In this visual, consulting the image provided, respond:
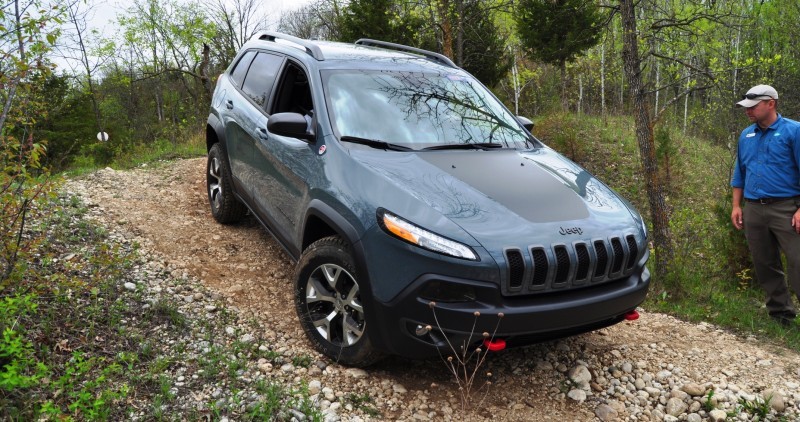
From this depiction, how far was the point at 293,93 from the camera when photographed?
438 cm

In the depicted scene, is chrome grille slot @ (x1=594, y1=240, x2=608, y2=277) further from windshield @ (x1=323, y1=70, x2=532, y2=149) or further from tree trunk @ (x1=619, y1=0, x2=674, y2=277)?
tree trunk @ (x1=619, y1=0, x2=674, y2=277)

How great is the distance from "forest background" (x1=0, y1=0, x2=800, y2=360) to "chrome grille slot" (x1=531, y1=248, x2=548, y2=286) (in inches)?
112

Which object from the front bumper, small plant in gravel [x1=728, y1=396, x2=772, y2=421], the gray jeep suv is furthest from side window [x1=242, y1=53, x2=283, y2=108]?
small plant in gravel [x1=728, y1=396, x2=772, y2=421]

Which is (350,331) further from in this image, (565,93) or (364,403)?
(565,93)

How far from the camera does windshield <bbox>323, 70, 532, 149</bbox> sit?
3691mm

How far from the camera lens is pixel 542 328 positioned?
2.81m

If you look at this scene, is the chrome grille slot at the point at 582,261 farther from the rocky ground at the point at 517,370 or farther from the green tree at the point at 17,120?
the green tree at the point at 17,120

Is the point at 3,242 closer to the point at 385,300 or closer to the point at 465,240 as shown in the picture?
the point at 385,300

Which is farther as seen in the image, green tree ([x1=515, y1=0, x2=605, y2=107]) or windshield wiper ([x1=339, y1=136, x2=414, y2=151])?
green tree ([x1=515, y1=0, x2=605, y2=107])

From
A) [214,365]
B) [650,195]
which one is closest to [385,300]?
[214,365]

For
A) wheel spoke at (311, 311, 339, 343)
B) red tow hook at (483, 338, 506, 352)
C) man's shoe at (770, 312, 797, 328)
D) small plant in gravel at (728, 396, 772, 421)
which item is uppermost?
red tow hook at (483, 338, 506, 352)

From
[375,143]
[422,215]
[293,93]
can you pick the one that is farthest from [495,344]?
[293,93]

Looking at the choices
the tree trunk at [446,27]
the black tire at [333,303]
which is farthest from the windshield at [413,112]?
the tree trunk at [446,27]

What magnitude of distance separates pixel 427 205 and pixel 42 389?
2.26m
